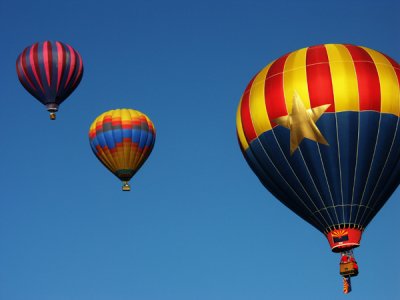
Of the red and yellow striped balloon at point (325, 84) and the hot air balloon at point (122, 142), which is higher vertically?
the hot air balloon at point (122, 142)

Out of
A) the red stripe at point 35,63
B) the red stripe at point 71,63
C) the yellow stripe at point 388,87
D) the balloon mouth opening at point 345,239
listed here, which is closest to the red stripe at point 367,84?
the yellow stripe at point 388,87

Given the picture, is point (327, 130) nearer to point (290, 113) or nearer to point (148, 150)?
point (290, 113)

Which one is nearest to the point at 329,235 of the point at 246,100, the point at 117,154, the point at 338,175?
the point at 338,175

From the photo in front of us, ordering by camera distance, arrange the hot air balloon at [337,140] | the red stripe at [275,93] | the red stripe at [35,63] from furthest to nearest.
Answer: the red stripe at [35,63] → the red stripe at [275,93] → the hot air balloon at [337,140]

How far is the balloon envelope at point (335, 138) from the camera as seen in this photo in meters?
39.8

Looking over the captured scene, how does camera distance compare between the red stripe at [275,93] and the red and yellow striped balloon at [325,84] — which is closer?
the red and yellow striped balloon at [325,84]

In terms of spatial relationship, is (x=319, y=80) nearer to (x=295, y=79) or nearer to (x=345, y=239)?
(x=295, y=79)

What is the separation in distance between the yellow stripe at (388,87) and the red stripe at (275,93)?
3341mm

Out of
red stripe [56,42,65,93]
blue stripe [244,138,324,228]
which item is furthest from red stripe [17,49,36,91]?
blue stripe [244,138,324,228]

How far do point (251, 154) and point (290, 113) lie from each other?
2574 millimetres

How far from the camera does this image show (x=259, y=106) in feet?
135

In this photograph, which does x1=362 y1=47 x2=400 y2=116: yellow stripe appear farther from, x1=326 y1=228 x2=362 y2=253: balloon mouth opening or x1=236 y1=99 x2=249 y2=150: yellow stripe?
x1=236 y1=99 x2=249 y2=150: yellow stripe

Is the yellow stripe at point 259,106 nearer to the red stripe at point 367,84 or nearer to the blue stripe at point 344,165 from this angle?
the blue stripe at point 344,165

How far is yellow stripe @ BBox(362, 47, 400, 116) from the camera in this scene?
40031 millimetres
